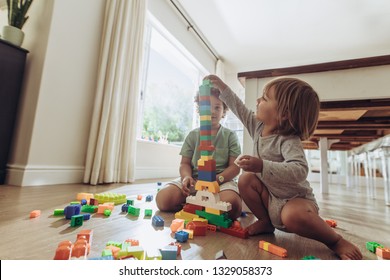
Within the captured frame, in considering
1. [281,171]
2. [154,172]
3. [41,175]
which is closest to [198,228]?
[281,171]

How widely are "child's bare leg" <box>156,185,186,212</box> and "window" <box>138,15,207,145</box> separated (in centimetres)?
159

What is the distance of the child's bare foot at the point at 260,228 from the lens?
2.26 feet

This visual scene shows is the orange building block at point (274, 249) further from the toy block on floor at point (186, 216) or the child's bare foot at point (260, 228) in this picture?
the toy block on floor at point (186, 216)

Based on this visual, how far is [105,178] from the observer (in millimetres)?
1714

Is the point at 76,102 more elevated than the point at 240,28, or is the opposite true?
the point at 240,28

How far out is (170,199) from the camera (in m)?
0.94

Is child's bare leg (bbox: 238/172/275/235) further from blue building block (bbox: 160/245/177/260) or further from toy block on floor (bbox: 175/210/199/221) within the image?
blue building block (bbox: 160/245/177/260)

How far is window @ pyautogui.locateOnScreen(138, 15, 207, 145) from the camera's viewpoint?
2662mm

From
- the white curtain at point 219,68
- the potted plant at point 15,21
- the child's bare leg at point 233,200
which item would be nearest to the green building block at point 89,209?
the child's bare leg at point 233,200

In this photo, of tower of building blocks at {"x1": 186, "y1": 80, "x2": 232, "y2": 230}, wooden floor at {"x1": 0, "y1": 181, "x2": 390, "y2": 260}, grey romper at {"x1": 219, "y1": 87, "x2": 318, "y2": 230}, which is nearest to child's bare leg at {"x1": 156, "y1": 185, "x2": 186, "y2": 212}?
wooden floor at {"x1": 0, "y1": 181, "x2": 390, "y2": 260}

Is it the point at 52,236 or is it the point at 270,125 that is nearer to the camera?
the point at 52,236

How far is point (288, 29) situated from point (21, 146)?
336 centimetres

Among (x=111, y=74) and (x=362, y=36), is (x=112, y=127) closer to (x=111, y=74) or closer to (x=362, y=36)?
(x=111, y=74)
